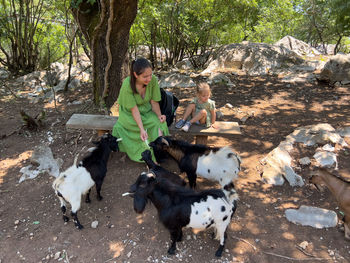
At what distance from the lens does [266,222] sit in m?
3.35

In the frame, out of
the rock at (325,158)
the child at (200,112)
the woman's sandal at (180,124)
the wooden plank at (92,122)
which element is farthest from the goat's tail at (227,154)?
the wooden plank at (92,122)

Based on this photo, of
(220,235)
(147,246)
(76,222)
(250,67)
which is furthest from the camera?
(250,67)

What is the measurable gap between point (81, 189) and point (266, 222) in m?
2.42

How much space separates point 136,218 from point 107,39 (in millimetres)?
3635

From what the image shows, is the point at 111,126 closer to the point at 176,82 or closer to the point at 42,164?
the point at 42,164

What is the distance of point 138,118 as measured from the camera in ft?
13.5

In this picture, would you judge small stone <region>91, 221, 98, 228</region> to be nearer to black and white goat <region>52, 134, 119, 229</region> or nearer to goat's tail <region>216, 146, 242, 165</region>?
black and white goat <region>52, 134, 119, 229</region>

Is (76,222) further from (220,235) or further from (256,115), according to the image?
(256,115)

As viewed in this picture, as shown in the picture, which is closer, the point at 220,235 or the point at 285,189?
the point at 220,235

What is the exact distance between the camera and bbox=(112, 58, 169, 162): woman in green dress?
405 cm

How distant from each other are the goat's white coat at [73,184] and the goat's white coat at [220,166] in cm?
154

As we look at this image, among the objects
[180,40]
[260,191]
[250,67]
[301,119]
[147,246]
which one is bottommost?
[147,246]

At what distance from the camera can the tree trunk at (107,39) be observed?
5.16m

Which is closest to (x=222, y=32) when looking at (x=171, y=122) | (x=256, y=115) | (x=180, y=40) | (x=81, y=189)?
(x=180, y=40)
